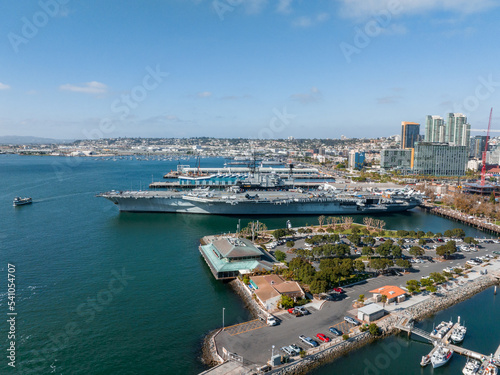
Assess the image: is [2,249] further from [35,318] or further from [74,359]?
[74,359]

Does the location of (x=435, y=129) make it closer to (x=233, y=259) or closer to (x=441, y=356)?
(x=233, y=259)

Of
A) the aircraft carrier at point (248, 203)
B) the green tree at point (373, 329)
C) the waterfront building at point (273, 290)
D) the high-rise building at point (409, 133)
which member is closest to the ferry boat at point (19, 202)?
the aircraft carrier at point (248, 203)

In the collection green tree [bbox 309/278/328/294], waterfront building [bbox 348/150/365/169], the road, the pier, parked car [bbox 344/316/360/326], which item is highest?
waterfront building [bbox 348/150/365/169]

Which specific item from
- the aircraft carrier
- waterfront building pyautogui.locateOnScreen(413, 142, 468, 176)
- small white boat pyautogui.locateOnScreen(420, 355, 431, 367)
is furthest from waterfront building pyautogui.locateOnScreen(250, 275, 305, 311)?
waterfront building pyautogui.locateOnScreen(413, 142, 468, 176)

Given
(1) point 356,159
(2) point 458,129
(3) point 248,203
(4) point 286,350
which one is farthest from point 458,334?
(2) point 458,129

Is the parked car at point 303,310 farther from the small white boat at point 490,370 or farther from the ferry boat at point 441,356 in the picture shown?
the small white boat at point 490,370

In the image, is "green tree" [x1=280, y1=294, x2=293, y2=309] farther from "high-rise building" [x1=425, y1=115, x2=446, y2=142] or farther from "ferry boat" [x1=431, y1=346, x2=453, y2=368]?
"high-rise building" [x1=425, y1=115, x2=446, y2=142]
